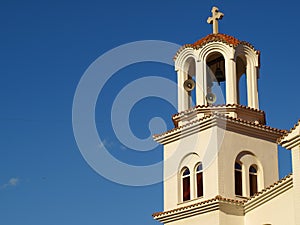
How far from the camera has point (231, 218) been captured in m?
30.4

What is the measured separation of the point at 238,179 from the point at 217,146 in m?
1.63

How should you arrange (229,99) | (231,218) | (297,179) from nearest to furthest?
(297,179), (231,218), (229,99)

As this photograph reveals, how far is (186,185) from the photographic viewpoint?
32469 mm

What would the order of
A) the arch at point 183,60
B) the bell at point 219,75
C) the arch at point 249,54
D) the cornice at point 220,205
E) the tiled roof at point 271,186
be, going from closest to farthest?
1. the tiled roof at point 271,186
2. the cornice at point 220,205
3. the arch at point 249,54
4. the arch at point 183,60
5. the bell at point 219,75

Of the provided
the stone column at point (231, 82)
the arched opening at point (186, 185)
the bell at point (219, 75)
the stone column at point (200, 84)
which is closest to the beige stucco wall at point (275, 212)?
the arched opening at point (186, 185)

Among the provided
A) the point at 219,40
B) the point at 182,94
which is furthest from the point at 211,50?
the point at 182,94

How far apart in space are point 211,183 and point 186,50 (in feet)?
19.4

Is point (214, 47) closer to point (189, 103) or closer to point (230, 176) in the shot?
point (189, 103)

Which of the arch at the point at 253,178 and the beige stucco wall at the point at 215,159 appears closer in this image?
the beige stucco wall at the point at 215,159

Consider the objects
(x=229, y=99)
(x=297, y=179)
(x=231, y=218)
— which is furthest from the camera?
(x=229, y=99)

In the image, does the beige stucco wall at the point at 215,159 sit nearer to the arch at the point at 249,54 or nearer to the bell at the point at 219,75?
the arch at the point at 249,54

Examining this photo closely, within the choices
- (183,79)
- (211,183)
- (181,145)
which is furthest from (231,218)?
(183,79)

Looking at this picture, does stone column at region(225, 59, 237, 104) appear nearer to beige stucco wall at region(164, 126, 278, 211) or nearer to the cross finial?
beige stucco wall at region(164, 126, 278, 211)

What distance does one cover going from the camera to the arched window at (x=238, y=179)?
31.6 meters
